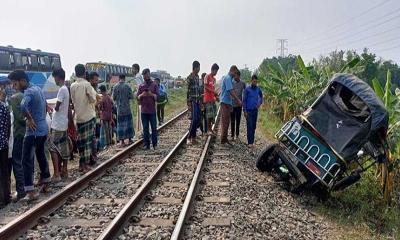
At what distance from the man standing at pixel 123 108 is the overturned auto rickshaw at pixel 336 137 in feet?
16.3

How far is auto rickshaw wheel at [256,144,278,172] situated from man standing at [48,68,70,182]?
12.7ft

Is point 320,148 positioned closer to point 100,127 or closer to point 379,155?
point 379,155

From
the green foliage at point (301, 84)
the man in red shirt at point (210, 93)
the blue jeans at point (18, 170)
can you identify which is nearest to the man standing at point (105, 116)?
the man in red shirt at point (210, 93)

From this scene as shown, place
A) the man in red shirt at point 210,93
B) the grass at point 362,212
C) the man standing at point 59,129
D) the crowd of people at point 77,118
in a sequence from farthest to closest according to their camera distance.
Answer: the man in red shirt at point 210,93
the man standing at point 59,129
the crowd of people at point 77,118
the grass at point 362,212

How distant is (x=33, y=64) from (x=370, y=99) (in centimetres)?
2409

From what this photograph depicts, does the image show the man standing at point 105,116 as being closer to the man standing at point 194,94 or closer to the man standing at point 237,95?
the man standing at point 194,94

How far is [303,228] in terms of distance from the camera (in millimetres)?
6012

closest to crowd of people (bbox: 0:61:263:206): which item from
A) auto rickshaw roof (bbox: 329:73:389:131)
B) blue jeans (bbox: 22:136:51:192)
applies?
blue jeans (bbox: 22:136:51:192)

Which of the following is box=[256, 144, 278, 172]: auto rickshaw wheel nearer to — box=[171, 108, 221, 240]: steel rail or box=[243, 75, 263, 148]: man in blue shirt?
box=[171, 108, 221, 240]: steel rail

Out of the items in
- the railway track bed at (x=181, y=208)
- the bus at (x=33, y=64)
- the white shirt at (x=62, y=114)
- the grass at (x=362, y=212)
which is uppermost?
the bus at (x=33, y=64)

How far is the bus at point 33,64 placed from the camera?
23.5 m

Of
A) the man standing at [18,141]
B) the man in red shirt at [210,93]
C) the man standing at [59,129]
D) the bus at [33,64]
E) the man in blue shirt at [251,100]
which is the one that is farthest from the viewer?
the bus at [33,64]

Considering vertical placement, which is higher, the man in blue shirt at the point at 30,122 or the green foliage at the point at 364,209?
the man in blue shirt at the point at 30,122

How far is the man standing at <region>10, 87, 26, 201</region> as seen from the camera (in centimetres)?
689
